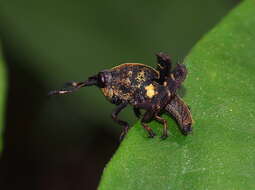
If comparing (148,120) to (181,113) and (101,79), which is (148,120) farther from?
(101,79)

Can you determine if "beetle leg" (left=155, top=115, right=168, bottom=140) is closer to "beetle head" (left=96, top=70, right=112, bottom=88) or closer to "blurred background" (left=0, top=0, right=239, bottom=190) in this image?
"beetle head" (left=96, top=70, right=112, bottom=88)

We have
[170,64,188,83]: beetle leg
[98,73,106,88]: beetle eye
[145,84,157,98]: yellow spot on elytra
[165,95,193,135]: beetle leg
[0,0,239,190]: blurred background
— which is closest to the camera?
[165,95,193,135]: beetle leg

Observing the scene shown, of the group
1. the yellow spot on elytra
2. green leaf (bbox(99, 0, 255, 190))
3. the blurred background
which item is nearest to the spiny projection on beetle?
the yellow spot on elytra

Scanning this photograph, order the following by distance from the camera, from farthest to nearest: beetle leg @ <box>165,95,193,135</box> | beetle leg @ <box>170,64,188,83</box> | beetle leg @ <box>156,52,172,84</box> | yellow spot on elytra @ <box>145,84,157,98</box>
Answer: yellow spot on elytra @ <box>145,84,157,98</box>, beetle leg @ <box>156,52,172,84</box>, beetle leg @ <box>170,64,188,83</box>, beetle leg @ <box>165,95,193,135</box>

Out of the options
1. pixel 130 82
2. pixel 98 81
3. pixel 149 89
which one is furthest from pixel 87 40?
pixel 149 89

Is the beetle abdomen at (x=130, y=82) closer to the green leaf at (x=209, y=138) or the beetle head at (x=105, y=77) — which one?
the beetle head at (x=105, y=77)

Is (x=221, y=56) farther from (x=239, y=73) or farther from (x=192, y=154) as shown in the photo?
(x=192, y=154)

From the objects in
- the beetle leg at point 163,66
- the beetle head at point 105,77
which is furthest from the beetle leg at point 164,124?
the beetle head at point 105,77

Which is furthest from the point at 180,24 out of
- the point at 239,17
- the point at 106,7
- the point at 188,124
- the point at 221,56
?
the point at 188,124
